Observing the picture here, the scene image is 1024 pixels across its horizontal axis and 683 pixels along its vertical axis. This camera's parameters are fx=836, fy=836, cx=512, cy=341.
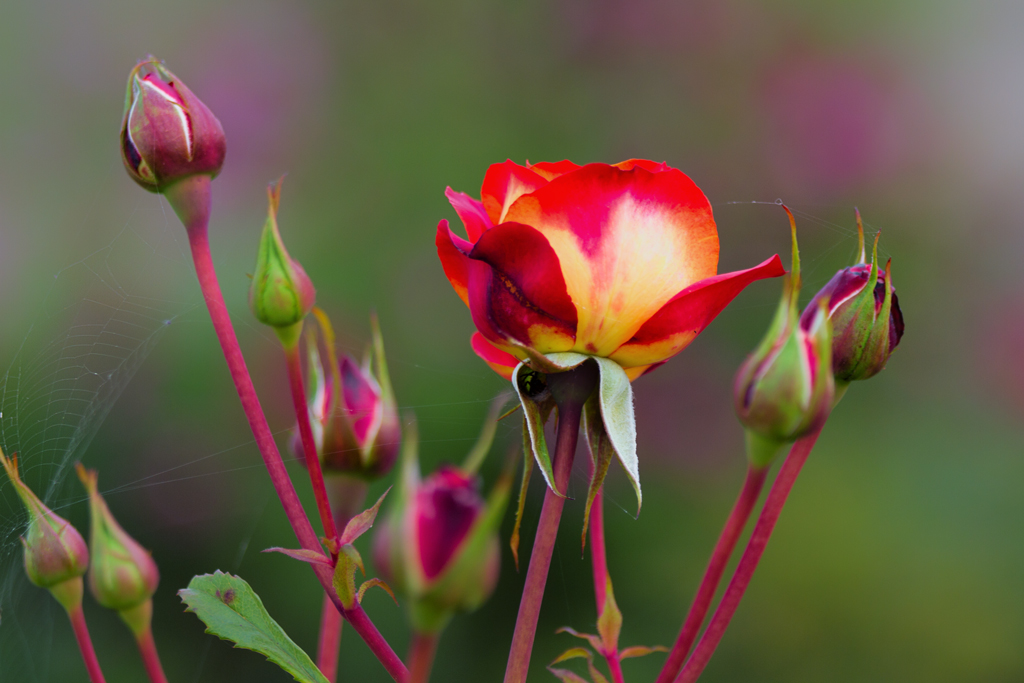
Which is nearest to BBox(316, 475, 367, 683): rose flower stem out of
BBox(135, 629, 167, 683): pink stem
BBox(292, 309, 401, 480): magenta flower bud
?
BBox(292, 309, 401, 480): magenta flower bud

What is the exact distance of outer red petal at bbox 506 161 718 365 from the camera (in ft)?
1.21

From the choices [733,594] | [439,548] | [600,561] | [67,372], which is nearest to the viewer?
[439,548]

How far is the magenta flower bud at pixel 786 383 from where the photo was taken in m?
0.26

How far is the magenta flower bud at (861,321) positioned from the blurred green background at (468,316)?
23.4 inches

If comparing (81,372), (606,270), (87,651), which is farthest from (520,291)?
(81,372)

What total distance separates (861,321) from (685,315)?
76 mm

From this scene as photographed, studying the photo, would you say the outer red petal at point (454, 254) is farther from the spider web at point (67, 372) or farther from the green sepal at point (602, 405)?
the spider web at point (67, 372)

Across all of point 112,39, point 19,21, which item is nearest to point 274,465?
point 112,39

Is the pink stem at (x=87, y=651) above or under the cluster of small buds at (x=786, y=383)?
under

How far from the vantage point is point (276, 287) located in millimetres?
394

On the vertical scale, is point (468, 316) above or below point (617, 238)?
below

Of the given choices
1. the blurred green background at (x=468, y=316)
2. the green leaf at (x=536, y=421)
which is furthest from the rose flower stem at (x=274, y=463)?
the blurred green background at (x=468, y=316)

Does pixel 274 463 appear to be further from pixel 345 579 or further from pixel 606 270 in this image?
pixel 606 270

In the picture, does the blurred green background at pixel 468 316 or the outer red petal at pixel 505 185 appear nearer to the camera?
the outer red petal at pixel 505 185
